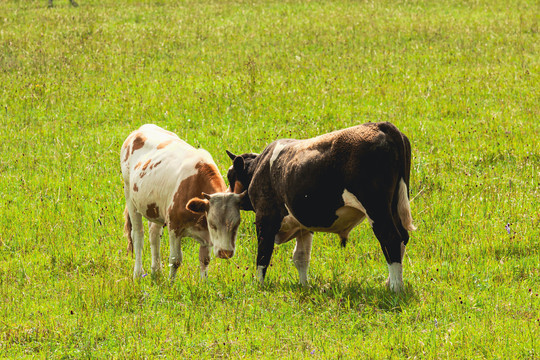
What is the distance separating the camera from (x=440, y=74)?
15156mm

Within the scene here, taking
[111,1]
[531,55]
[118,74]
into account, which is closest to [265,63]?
[118,74]

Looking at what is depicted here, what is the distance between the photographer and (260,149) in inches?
434

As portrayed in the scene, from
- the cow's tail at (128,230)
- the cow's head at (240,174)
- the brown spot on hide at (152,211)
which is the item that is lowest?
the cow's tail at (128,230)

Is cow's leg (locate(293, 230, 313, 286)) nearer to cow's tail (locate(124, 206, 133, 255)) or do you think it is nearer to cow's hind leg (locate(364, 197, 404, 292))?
cow's hind leg (locate(364, 197, 404, 292))

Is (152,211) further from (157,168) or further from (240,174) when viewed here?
(240,174)

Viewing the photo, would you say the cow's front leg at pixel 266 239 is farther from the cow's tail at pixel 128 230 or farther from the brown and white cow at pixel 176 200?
the cow's tail at pixel 128 230

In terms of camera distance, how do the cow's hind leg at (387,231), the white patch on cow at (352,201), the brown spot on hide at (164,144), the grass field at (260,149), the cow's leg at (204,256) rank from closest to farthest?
the grass field at (260,149) < the cow's hind leg at (387,231) < the white patch on cow at (352,201) < the cow's leg at (204,256) < the brown spot on hide at (164,144)

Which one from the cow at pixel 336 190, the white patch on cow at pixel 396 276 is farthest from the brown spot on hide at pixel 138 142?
the white patch on cow at pixel 396 276

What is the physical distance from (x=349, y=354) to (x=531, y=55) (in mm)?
13587

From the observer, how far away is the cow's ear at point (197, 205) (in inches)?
263

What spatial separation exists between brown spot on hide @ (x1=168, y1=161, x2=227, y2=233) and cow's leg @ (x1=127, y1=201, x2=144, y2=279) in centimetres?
80

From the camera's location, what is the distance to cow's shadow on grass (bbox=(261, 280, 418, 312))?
234 inches

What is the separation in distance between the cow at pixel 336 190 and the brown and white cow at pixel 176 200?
14.8 inches

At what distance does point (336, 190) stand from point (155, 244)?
254 centimetres
